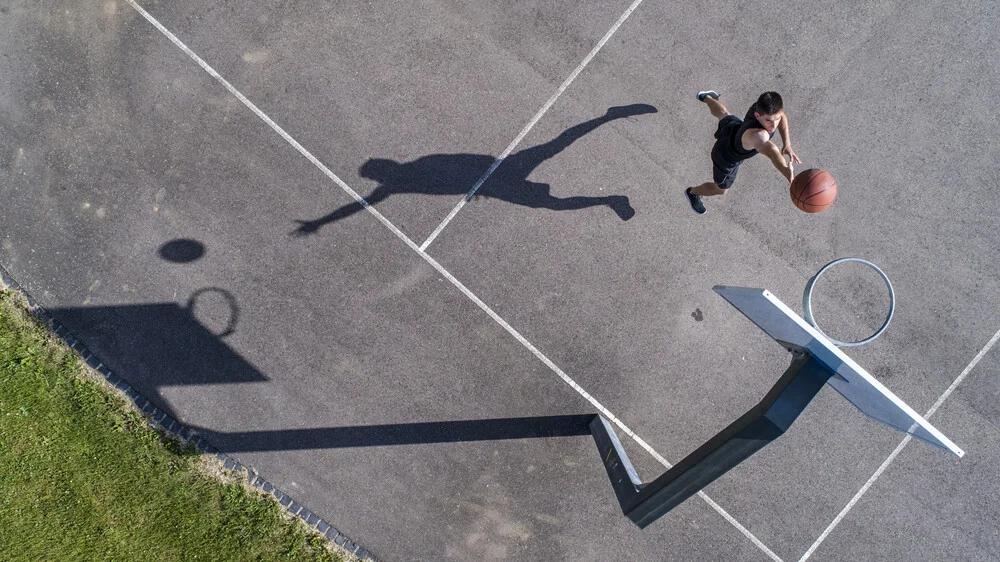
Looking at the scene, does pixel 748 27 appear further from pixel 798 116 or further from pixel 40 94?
pixel 40 94

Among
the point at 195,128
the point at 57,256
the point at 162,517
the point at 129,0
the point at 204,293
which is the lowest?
the point at 162,517

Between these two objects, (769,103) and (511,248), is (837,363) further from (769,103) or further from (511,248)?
(511,248)

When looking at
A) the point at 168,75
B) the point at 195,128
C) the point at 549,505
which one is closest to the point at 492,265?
the point at 549,505

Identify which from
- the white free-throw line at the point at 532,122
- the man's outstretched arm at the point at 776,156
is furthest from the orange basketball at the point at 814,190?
the white free-throw line at the point at 532,122

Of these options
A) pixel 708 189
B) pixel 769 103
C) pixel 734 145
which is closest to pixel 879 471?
pixel 708 189

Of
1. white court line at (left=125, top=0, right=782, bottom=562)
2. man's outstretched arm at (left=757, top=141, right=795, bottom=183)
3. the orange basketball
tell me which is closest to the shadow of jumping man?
white court line at (left=125, top=0, right=782, bottom=562)

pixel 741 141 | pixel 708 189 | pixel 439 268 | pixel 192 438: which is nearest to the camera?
pixel 741 141

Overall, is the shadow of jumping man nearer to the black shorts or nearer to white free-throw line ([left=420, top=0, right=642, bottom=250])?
white free-throw line ([left=420, top=0, right=642, bottom=250])
